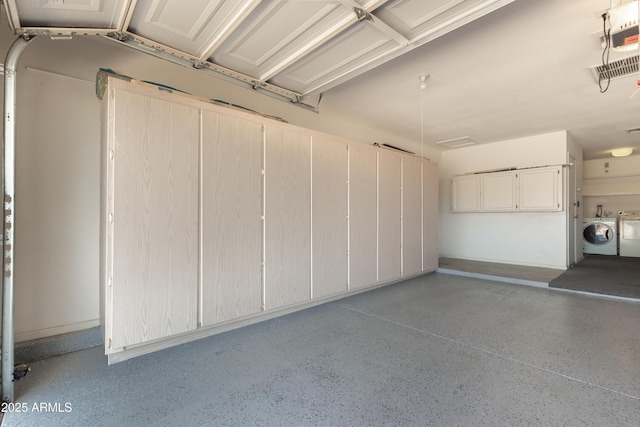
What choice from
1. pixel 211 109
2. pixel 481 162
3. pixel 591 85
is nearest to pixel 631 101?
pixel 591 85

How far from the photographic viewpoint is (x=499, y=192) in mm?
5883

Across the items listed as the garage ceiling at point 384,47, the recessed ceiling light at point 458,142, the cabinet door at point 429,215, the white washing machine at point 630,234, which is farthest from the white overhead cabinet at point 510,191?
the white washing machine at point 630,234

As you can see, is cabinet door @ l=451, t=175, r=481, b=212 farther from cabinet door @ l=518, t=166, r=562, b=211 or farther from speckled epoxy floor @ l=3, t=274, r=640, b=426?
speckled epoxy floor @ l=3, t=274, r=640, b=426

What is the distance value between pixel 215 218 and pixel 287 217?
0.80 m

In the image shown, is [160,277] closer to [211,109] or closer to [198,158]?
[198,158]

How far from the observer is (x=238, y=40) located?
2.34 meters

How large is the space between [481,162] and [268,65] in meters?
5.67

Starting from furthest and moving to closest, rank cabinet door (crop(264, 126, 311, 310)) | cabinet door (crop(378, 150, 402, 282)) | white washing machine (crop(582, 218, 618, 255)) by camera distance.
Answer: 1. white washing machine (crop(582, 218, 618, 255))
2. cabinet door (crop(378, 150, 402, 282))
3. cabinet door (crop(264, 126, 311, 310))

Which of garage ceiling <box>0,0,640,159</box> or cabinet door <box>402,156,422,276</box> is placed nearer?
garage ceiling <box>0,0,640,159</box>

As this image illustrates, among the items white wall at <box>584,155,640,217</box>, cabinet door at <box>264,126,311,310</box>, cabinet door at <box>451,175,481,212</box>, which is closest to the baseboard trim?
cabinet door at <box>264,126,311,310</box>

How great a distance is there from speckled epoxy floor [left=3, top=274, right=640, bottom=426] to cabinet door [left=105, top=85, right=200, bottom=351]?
1.23 feet

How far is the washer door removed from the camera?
7.50 m

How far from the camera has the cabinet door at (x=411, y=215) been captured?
4.56 metres

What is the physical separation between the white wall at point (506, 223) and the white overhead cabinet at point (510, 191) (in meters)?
0.32
